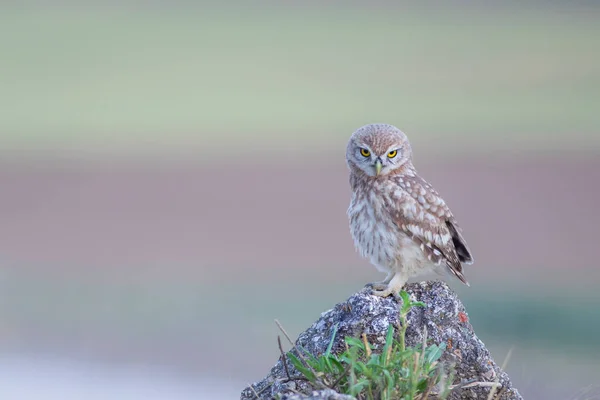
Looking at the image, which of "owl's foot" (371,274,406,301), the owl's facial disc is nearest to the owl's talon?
"owl's foot" (371,274,406,301)

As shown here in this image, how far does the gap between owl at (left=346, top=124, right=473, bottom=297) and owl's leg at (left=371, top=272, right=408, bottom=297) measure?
0.02 m

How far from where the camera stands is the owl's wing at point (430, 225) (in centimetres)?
491

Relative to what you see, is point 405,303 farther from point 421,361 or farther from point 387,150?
point 387,150

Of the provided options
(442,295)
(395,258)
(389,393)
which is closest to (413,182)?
(395,258)

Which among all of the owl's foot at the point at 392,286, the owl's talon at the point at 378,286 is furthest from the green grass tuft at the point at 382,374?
the owl's talon at the point at 378,286

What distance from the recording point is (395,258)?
488 centimetres

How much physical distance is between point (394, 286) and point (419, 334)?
993 millimetres

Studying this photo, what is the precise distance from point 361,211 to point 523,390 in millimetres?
1805

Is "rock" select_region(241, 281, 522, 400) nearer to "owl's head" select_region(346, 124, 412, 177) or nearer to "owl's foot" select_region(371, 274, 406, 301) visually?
"owl's foot" select_region(371, 274, 406, 301)

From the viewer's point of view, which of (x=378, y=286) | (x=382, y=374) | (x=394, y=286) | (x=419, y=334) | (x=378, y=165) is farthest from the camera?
(x=378, y=165)

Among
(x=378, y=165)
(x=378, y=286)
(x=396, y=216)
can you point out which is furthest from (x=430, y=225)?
(x=378, y=286)

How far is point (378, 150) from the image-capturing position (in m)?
5.13

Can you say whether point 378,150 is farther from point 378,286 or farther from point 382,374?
point 382,374

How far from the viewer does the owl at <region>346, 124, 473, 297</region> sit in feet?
16.1
